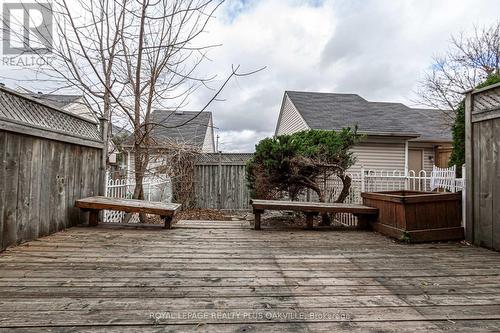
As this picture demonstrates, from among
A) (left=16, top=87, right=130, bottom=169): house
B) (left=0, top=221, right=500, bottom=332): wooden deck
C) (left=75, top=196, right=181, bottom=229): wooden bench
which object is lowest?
(left=0, top=221, right=500, bottom=332): wooden deck

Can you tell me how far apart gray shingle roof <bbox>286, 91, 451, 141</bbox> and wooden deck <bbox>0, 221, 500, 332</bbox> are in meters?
7.44

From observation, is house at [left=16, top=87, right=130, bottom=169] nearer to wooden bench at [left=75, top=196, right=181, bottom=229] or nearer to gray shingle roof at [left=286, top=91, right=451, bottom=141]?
wooden bench at [left=75, top=196, right=181, bottom=229]

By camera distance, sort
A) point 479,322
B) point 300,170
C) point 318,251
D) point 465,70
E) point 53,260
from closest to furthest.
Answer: point 479,322, point 53,260, point 318,251, point 300,170, point 465,70

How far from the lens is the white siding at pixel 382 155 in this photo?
388 inches

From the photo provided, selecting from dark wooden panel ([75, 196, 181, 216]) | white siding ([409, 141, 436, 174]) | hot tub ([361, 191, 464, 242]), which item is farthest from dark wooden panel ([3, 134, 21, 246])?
white siding ([409, 141, 436, 174])

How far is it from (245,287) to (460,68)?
1475 cm

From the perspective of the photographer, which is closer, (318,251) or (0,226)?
(0,226)

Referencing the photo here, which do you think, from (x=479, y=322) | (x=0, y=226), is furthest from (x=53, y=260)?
(x=479, y=322)

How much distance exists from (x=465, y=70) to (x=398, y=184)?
9177 mm

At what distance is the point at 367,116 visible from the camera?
1142cm

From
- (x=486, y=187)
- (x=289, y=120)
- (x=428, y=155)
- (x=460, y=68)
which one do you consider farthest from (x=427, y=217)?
(x=460, y=68)

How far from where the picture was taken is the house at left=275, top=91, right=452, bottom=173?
32.5ft

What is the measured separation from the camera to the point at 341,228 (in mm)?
4922

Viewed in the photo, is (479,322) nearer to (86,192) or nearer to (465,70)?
(86,192)
